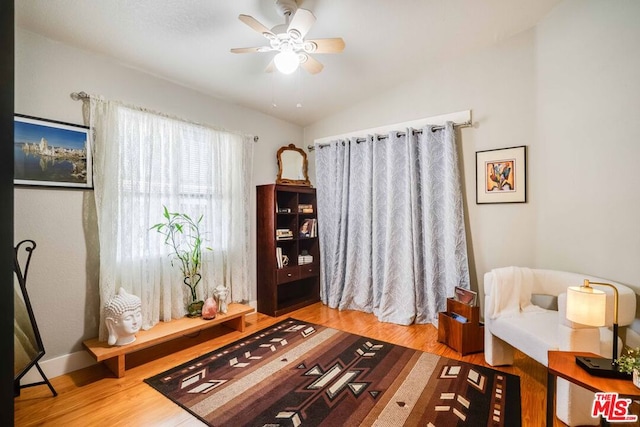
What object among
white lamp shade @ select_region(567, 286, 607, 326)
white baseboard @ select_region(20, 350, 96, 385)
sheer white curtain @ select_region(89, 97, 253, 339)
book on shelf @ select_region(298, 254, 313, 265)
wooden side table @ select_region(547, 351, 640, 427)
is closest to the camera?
wooden side table @ select_region(547, 351, 640, 427)

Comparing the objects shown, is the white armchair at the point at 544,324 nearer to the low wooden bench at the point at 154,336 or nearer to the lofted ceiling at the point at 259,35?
the lofted ceiling at the point at 259,35

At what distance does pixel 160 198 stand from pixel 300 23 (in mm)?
1945

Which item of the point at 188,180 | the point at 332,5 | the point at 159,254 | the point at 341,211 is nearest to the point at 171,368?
the point at 159,254

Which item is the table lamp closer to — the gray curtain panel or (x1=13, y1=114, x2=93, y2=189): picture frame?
the gray curtain panel

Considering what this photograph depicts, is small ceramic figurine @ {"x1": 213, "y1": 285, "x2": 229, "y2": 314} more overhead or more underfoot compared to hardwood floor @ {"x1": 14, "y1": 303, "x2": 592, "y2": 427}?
more overhead

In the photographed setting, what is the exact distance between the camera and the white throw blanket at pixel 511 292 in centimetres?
221

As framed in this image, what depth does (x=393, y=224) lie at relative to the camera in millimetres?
3322

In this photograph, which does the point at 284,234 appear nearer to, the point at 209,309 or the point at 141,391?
the point at 209,309

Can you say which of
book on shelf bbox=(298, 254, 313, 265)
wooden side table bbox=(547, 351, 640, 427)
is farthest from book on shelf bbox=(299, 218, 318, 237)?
wooden side table bbox=(547, 351, 640, 427)

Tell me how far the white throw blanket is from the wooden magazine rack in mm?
287

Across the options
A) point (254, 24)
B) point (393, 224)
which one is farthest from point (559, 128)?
point (254, 24)

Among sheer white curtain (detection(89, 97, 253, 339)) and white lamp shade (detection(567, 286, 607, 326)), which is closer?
white lamp shade (detection(567, 286, 607, 326))

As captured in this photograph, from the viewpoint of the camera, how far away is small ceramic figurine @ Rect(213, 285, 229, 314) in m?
2.88

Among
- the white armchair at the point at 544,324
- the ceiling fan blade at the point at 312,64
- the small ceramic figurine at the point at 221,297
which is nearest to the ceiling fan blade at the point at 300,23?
the ceiling fan blade at the point at 312,64
